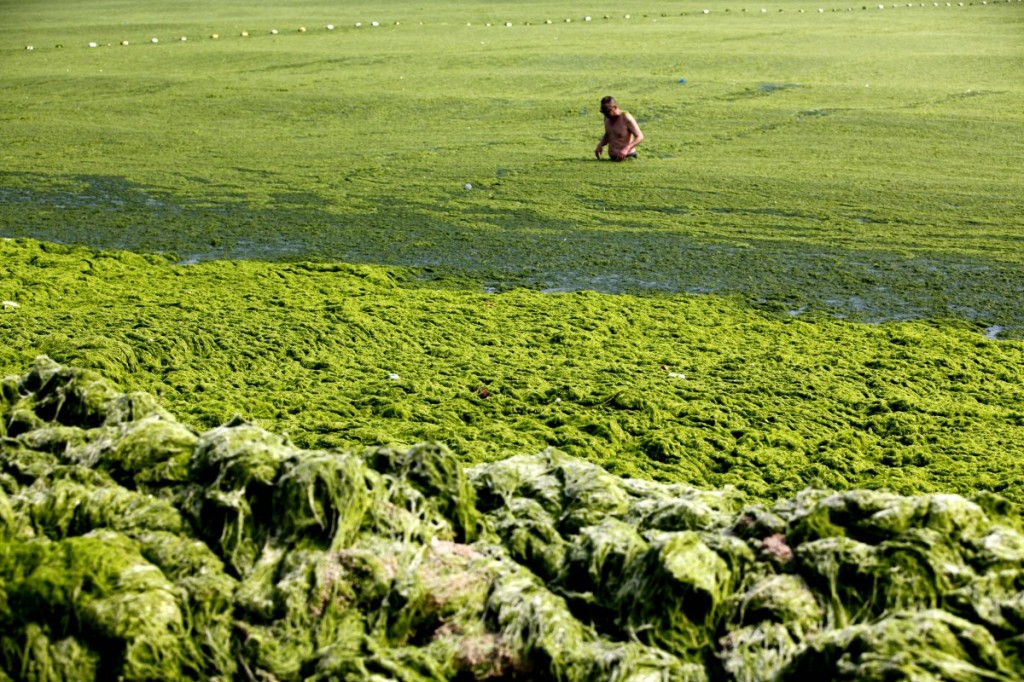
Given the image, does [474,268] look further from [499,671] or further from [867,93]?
[867,93]

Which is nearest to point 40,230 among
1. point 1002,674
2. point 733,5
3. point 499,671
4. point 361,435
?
point 361,435

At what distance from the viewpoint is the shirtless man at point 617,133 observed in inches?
407

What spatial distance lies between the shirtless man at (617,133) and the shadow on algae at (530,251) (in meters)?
2.12

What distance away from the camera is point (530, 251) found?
759 cm

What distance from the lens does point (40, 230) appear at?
821 centimetres

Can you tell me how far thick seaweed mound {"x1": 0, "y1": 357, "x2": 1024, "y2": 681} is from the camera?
2307 millimetres

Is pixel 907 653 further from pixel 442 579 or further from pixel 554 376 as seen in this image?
pixel 554 376

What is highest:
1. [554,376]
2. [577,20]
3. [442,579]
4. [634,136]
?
[577,20]

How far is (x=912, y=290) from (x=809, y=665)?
491 centimetres

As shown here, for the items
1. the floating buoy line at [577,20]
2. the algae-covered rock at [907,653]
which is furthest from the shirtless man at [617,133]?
the floating buoy line at [577,20]

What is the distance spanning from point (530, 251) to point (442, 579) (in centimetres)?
519

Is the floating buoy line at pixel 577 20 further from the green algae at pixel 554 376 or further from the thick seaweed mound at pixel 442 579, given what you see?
the thick seaweed mound at pixel 442 579

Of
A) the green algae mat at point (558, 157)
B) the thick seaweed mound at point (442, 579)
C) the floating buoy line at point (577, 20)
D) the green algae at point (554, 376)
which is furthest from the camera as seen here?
the floating buoy line at point (577, 20)

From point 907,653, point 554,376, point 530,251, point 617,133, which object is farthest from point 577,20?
point 907,653
